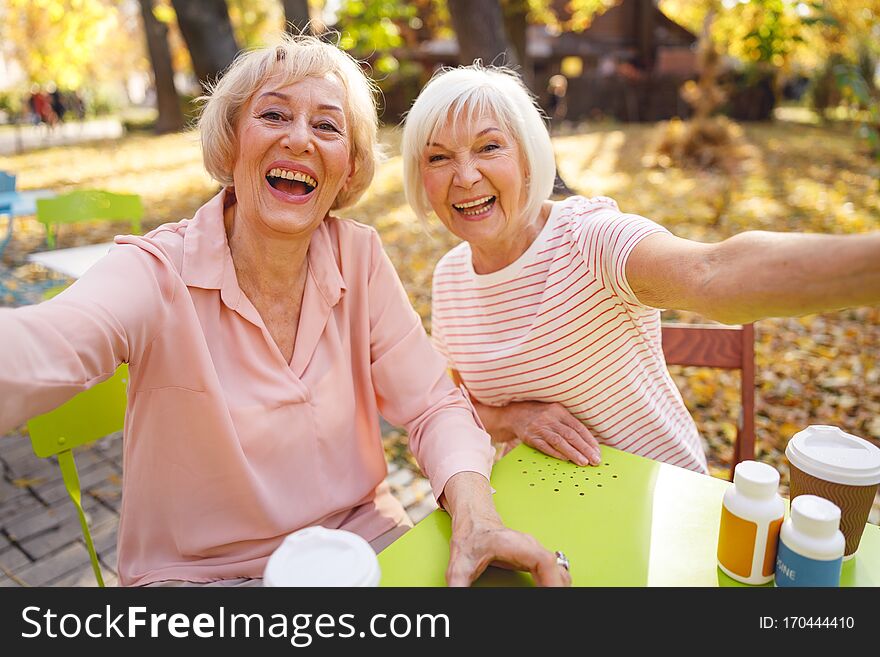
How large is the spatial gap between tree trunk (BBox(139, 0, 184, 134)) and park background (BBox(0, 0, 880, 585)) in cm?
7

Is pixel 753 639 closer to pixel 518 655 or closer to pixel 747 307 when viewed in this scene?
pixel 518 655

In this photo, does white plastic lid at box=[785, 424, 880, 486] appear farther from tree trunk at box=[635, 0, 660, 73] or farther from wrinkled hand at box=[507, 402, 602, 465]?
tree trunk at box=[635, 0, 660, 73]

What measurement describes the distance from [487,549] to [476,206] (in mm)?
1213

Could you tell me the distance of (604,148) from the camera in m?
15.5

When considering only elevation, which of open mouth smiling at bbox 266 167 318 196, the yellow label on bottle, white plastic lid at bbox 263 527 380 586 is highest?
open mouth smiling at bbox 266 167 318 196

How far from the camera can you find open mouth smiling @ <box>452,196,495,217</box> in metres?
2.13

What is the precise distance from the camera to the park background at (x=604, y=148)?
12.9 ft

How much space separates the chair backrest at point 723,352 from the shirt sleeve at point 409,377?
98 centimetres

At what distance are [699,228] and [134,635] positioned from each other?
8.13m

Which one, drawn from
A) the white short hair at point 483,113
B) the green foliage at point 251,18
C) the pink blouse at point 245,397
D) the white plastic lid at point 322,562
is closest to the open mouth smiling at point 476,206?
the white short hair at point 483,113

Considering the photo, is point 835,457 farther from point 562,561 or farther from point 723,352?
point 723,352

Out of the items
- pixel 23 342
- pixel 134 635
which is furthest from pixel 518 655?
pixel 23 342

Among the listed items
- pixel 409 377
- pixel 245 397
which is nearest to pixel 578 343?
pixel 409 377

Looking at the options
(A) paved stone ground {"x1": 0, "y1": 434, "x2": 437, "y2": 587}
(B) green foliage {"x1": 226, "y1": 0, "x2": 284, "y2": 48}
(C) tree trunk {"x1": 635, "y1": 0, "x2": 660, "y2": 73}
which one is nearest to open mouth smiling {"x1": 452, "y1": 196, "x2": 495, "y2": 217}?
(A) paved stone ground {"x1": 0, "y1": 434, "x2": 437, "y2": 587}
